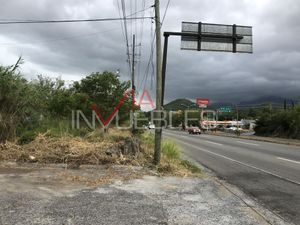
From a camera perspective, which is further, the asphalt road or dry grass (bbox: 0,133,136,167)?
dry grass (bbox: 0,133,136,167)

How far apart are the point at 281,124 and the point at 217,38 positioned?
39.1 meters

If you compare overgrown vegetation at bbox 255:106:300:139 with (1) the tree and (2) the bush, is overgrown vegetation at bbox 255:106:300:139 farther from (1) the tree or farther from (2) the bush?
(2) the bush

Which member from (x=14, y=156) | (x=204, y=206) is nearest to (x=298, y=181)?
(x=204, y=206)

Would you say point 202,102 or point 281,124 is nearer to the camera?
point 281,124

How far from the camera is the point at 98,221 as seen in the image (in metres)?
6.70

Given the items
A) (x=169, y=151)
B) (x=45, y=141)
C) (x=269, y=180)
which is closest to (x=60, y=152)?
(x=45, y=141)

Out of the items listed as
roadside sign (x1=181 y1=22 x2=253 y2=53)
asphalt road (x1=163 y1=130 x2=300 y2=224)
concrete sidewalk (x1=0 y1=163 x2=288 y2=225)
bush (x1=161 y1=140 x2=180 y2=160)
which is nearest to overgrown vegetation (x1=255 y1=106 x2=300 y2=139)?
roadside sign (x1=181 y1=22 x2=253 y2=53)

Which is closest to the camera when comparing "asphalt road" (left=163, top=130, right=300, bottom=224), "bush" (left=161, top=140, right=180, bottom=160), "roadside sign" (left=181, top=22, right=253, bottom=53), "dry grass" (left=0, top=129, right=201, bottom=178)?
"asphalt road" (left=163, top=130, right=300, bottom=224)

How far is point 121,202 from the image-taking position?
811cm

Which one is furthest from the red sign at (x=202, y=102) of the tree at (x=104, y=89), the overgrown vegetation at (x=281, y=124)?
the tree at (x=104, y=89)

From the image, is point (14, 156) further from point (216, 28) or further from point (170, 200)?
point (216, 28)

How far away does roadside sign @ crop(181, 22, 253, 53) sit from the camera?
18.8 m

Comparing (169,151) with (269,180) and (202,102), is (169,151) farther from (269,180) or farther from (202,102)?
(202,102)

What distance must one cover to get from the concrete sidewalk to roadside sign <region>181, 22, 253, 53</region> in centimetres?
926
